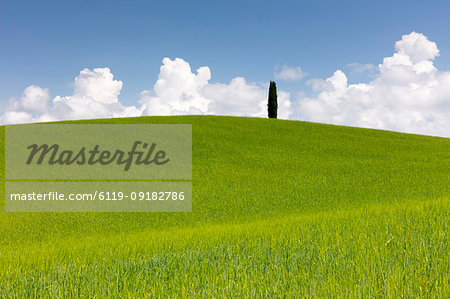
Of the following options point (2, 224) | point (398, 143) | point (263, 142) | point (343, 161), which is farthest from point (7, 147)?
point (398, 143)

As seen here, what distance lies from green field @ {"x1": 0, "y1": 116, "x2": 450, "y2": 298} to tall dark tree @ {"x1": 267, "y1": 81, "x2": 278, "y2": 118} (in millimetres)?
23064

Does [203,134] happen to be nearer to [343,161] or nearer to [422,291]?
[343,161]

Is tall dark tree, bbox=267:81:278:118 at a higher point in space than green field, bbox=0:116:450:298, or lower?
higher

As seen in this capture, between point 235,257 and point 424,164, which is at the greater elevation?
point 424,164

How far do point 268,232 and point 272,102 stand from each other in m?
55.0

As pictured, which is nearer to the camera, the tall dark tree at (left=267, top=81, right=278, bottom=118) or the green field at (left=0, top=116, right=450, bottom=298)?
the green field at (left=0, top=116, right=450, bottom=298)

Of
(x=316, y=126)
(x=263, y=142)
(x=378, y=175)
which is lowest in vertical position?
(x=378, y=175)

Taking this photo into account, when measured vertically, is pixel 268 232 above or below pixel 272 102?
below

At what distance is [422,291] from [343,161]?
24.8m

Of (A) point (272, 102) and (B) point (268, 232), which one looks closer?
(B) point (268, 232)

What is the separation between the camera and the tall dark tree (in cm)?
6100

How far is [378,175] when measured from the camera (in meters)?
22.1

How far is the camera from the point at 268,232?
7848 millimetres

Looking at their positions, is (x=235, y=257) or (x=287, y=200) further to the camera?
(x=287, y=200)
